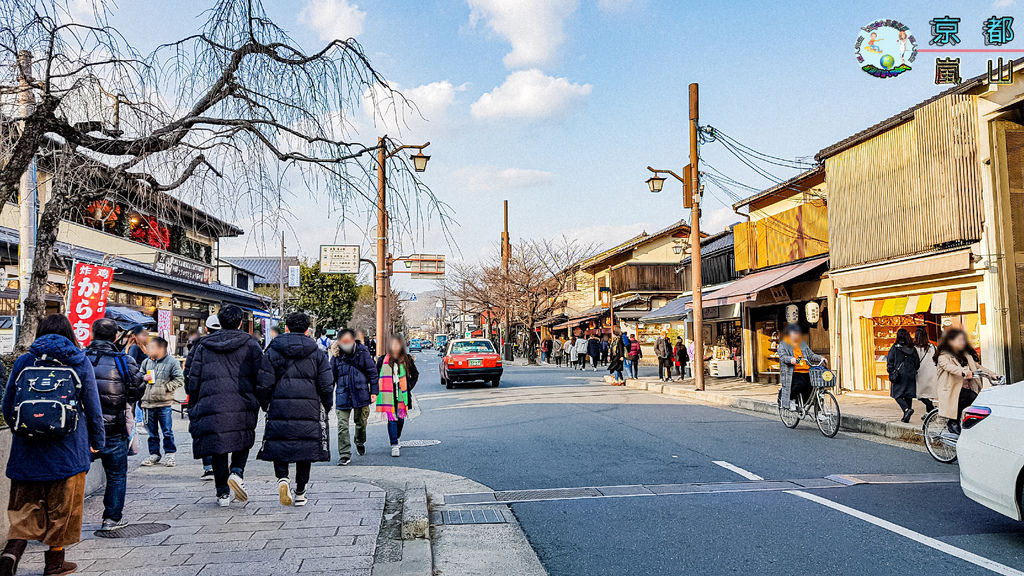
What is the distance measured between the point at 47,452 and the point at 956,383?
33.1ft

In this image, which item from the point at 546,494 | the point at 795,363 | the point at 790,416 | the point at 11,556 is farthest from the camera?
the point at 790,416

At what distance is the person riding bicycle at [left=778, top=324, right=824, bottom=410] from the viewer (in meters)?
11.5

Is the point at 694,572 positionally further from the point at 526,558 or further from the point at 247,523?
the point at 247,523

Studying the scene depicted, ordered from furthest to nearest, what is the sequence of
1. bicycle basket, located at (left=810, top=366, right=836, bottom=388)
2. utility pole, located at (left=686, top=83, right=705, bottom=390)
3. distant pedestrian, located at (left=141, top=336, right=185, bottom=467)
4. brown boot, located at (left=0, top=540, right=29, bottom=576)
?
utility pole, located at (left=686, top=83, right=705, bottom=390) → bicycle basket, located at (left=810, top=366, right=836, bottom=388) → distant pedestrian, located at (left=141, top=336, right=185, bottom=467) → brown boot, located at (left=0, top=540, right=29, bottom=576)

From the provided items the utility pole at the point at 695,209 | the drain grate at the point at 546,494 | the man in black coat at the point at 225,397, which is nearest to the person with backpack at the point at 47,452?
the man in black coat at the point at 225,397

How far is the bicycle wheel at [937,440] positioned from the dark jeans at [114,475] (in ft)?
29.3

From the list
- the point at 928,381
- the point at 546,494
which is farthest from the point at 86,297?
the point at 928,381

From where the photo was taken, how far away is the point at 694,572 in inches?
186

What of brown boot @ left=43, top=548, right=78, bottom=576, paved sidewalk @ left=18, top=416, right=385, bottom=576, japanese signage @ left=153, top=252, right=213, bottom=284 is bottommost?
paved sidewalk @ left=18, top=416, right=385, bottom=576

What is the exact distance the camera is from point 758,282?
20.7m

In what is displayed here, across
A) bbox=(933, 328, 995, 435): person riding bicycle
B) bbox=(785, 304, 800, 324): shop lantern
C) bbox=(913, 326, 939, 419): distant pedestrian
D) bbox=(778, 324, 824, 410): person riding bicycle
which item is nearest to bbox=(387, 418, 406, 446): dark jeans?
bbox=(778, 324, 824, 410): person riding bicycle

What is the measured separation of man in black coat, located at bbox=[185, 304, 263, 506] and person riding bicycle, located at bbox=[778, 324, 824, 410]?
8.60m

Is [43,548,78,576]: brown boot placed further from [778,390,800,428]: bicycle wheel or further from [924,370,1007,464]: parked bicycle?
[778,390,800,428]: bicycle wheel

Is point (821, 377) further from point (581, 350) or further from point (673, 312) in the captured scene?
point (581, 350)
